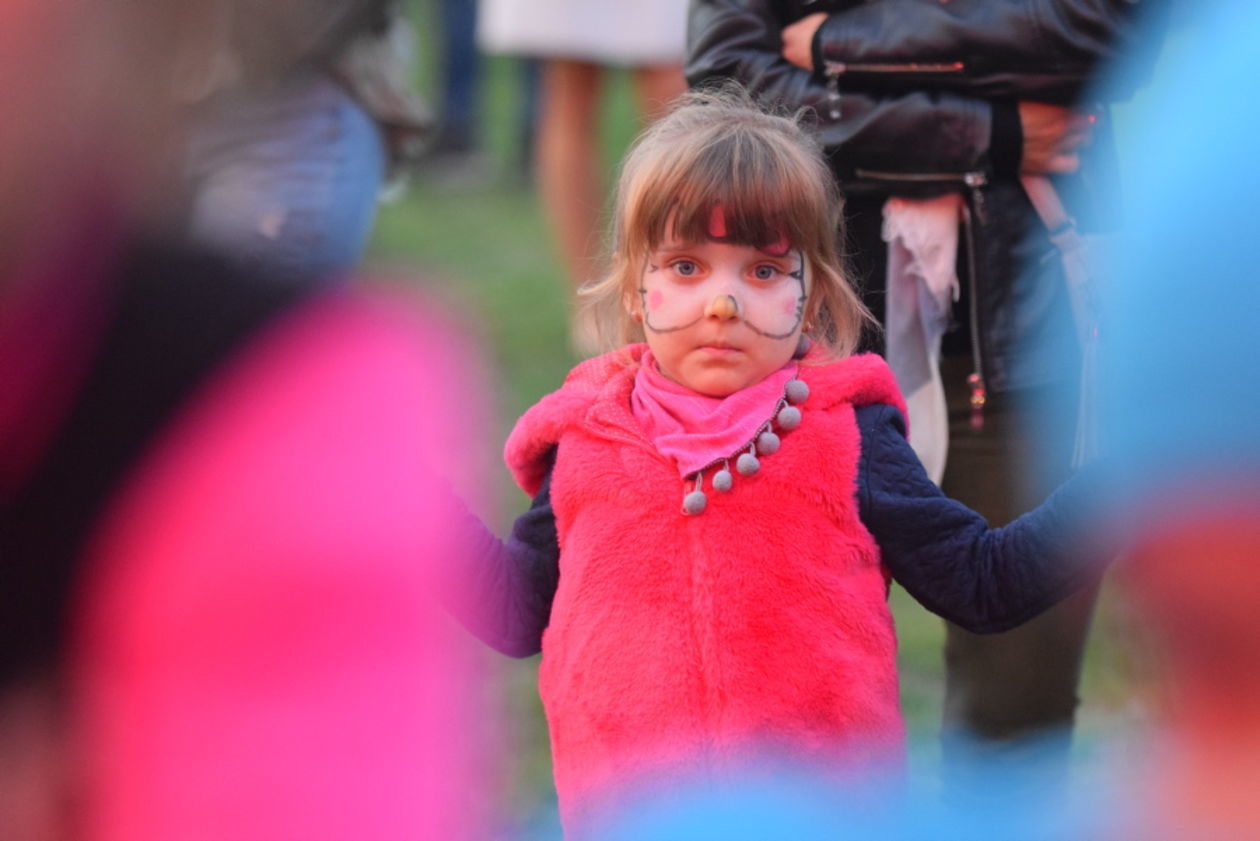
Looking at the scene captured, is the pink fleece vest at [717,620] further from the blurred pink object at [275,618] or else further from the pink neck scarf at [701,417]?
the blurred pink object at [275,618]

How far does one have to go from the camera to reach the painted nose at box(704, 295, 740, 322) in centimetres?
166

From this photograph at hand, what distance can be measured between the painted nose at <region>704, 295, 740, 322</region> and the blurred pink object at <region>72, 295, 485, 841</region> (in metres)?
0.37

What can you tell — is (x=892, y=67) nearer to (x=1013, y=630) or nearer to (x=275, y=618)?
(x=1013, y=630)

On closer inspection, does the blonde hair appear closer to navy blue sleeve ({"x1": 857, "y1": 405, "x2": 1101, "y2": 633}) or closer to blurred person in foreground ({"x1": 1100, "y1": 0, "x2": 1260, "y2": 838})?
navy blue sleeve ({"x1": 857, "y1": 405, "x2": 1101, "y2": 633})

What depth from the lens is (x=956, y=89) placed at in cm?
202

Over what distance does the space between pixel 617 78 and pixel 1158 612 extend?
735 centimetres

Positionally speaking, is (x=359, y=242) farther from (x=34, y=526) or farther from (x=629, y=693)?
(x=34, y=526)

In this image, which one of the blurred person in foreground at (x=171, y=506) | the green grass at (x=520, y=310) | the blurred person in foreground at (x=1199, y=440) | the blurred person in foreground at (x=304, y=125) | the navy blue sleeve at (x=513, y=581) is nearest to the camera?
the blurred person in foreground at (x=171, y=506)

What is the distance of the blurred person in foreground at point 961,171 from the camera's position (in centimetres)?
199

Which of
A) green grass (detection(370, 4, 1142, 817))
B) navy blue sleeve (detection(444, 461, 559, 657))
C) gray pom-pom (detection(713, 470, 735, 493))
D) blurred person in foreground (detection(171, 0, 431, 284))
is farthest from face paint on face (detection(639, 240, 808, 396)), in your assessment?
green grass (detection(370, 4, 1142, 817))

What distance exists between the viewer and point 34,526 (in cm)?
Result: 112

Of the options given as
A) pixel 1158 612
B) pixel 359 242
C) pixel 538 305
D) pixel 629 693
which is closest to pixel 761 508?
pixel 629 693

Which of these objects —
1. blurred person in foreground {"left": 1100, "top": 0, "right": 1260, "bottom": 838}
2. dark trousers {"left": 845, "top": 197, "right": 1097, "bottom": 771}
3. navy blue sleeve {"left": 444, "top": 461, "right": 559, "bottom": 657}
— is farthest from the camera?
dark trousers {"left": 845, "top": 197, "right": 1097, "bottom": 771}

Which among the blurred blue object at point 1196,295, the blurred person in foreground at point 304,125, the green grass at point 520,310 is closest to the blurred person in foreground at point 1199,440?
the blurred blue object at point 1196,295
